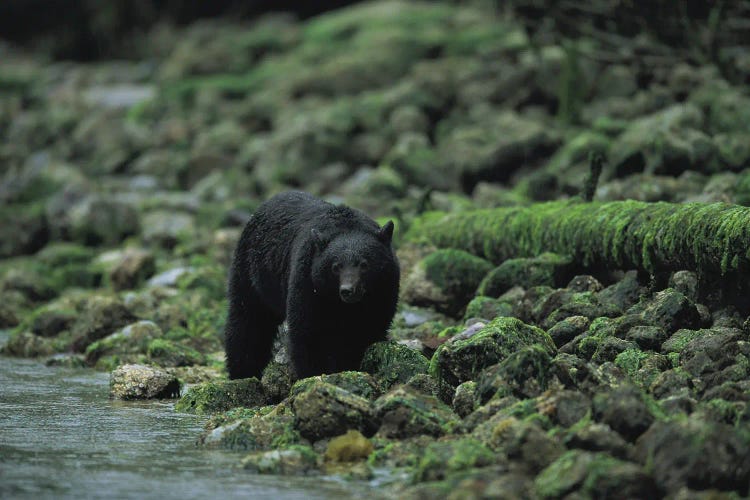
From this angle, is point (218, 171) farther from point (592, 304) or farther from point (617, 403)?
point (617, 403)

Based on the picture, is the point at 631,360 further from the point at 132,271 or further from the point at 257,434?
the point at 132,271

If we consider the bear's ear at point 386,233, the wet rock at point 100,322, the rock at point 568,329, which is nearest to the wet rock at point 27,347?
the wet rock at point 100,322

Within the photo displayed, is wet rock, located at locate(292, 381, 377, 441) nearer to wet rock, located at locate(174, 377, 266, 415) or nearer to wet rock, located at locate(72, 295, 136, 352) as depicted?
wet rock, located at locate(174, 377, 266, 415)

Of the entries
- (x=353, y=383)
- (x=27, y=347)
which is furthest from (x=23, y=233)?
(x=353, y=383)

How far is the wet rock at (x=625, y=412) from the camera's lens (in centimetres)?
621

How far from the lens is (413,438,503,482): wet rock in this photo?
6199mm

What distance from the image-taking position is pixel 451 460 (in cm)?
625

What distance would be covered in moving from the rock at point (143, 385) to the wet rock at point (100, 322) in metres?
3.01

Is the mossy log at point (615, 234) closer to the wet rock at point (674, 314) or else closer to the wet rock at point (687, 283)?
the wet rock at point (687, 283)

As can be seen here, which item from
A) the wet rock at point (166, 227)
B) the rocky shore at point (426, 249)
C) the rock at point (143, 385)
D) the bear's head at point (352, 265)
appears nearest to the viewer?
the rocky shore at point (426, 249)

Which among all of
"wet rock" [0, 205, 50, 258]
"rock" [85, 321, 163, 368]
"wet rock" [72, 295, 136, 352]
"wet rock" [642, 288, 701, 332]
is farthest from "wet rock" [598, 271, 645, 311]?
"wet rock" [0, 205, 50, 258]

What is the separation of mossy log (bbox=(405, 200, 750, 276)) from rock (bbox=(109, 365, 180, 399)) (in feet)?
13.5

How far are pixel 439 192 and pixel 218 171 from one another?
24.2ft

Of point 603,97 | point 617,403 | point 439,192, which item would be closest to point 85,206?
point 439,192
